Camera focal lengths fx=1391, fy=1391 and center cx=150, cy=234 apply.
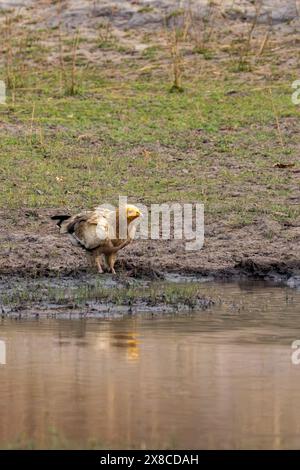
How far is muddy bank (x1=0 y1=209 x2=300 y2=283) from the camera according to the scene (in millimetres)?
11875

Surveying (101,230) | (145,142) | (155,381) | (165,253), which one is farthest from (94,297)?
(145,142)

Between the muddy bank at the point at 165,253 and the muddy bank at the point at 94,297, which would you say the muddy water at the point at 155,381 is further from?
the muddy bank at the point at 165,253

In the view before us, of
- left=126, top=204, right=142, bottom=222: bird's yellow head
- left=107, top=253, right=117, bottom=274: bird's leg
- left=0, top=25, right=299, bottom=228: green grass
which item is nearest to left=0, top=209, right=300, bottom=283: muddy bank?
left=107, top=253, right=117, bottom=274: bird's leg

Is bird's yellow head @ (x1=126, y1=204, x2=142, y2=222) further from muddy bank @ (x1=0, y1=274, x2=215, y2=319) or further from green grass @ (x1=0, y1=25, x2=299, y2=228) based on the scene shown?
green grass @ (x1=0, y1=25, x2=299, y2=228)

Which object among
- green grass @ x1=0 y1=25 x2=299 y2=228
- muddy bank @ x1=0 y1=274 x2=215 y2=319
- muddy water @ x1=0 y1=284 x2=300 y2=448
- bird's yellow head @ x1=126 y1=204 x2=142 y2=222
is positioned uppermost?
green grass @ x1=0 y1=25 x2=299 y2=228

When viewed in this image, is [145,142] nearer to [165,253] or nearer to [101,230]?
[165,253]

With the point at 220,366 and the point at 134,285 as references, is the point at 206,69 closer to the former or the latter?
the point at 134,285

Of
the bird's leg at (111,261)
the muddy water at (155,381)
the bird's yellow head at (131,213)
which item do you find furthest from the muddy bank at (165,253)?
the muddy water at (155,381)

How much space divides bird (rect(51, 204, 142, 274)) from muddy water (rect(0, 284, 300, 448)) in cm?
140

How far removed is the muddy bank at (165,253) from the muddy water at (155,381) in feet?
5.98

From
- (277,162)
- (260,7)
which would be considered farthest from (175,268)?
(260,7)

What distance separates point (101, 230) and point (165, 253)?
4.81 ft

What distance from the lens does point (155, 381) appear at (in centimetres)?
763
